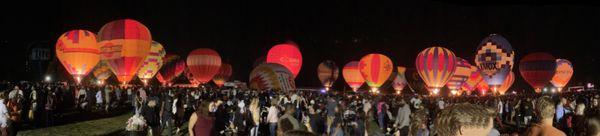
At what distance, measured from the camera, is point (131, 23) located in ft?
102

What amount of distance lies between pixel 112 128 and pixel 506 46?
103 feet

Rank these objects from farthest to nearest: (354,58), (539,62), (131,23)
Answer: (354,58) → (539,62) → (131,23)

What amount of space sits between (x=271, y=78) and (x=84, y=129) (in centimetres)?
1768

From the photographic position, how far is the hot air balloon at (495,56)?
40.2 meters

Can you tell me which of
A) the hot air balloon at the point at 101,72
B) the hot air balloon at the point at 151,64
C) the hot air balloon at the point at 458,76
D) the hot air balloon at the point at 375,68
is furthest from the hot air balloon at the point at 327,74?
the hot air balloon at the point at 101,72

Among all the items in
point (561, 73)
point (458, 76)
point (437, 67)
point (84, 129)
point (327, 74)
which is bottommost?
point (84, 129)

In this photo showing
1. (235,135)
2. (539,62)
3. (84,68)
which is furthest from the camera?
(539,62)

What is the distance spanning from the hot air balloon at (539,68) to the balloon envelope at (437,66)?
1016cm

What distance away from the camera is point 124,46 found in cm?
3050

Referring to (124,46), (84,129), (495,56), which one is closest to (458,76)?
(495,56)

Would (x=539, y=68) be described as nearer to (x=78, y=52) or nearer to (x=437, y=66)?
(x=437, y=66)

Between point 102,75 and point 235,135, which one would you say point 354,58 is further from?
point 235,135

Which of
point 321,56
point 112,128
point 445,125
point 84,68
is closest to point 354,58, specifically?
point 321,56

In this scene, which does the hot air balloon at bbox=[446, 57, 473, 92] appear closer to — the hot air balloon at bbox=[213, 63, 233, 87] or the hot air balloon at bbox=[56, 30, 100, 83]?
the hot air balloon at bbox=[56, 30, 100, 83]
